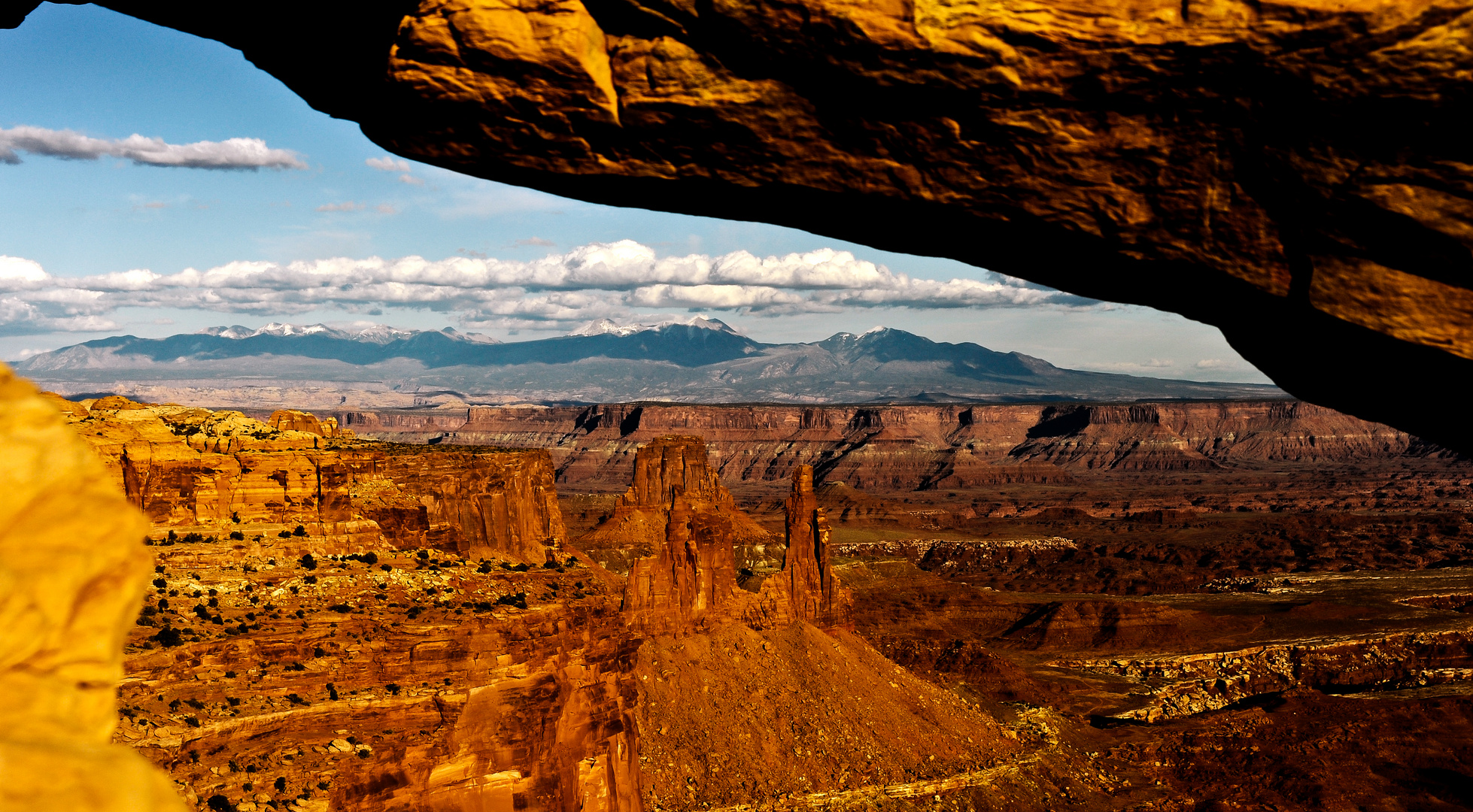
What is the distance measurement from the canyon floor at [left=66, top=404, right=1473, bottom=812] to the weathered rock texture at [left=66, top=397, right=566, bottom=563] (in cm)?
21

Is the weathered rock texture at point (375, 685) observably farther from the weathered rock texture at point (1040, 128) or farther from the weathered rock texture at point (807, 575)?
the weathered rock texture at point (807, 575)

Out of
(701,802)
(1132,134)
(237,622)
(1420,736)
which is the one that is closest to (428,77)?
(1132,134)

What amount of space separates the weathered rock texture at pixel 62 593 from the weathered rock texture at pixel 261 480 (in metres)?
20.2

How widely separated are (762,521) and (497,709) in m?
140

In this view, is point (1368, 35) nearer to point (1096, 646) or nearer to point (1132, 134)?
point (1132, 134)

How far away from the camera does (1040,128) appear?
7918 mm

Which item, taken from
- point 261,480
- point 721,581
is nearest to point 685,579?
point 721,581

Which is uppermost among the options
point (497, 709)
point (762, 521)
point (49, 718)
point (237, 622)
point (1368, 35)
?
point (1368, 35)

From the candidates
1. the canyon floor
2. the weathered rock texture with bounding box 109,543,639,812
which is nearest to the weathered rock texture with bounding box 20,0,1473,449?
the weathered rock texture with bounding box 109,543,639,812

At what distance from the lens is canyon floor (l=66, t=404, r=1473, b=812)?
18422 mm

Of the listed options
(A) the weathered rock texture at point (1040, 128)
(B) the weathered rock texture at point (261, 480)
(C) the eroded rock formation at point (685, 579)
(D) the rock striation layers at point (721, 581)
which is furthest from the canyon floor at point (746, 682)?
(A) the weathered rock texture at point (1040, 128)

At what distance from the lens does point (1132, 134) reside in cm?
779

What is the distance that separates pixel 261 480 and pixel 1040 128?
20.7 meters

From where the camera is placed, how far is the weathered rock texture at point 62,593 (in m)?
2.89
